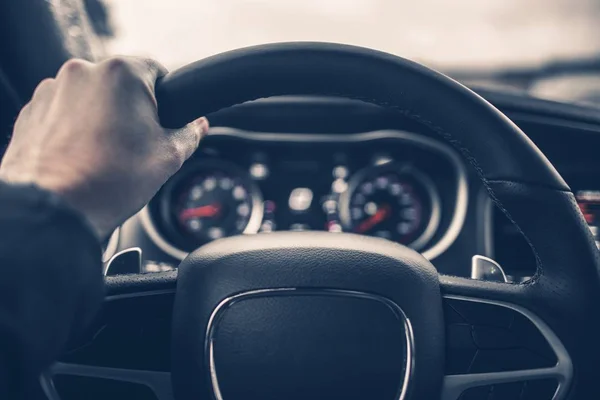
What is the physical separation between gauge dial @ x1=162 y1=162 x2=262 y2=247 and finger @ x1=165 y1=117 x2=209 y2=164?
124cm

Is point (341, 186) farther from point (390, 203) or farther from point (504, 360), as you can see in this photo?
point (504, 360)

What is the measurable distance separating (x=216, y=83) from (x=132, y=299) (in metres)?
0.27

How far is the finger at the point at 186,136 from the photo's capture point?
2.28 ft

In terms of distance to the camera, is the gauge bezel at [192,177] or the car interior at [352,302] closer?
the car interior at [352,302]

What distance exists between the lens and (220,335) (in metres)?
0.73

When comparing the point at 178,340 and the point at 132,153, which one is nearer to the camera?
the point at 132,153

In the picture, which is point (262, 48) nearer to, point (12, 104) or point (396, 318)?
point (396, 318)

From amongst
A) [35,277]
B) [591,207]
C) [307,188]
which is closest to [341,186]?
[307,188]

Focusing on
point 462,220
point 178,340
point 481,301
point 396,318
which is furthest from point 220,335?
point 462,220

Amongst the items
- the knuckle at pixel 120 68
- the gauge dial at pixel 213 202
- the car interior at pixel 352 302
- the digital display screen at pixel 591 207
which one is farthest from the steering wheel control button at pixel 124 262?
the digital display screen at pixel 591 207

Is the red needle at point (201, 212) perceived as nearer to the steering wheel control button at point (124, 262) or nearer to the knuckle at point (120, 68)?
the steering wheel control button at point (124, 262)

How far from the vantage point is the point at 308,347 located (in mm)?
729

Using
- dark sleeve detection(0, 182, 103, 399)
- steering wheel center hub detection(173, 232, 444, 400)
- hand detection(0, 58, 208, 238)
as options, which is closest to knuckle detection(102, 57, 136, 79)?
hand detection(0, 58, 208, 238)

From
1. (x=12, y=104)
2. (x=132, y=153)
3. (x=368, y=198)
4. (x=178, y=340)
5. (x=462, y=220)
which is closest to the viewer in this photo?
(x=132, y=153)
